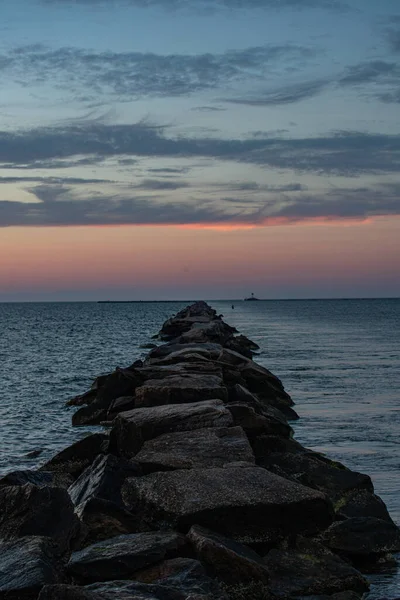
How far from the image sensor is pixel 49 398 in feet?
70.2

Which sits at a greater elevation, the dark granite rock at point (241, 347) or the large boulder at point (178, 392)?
the large boulder at point (178, 392)

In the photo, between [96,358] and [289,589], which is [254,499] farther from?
[96,358]

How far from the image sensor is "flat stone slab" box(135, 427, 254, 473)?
872 centimetres

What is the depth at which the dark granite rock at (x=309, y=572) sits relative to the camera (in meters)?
6.36

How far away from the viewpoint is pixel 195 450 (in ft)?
30.2

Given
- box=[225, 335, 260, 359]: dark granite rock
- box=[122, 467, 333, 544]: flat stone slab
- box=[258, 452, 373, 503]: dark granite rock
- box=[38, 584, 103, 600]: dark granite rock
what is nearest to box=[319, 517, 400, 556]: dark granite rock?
box=[122, 467, 333, 544]: flat stone slab

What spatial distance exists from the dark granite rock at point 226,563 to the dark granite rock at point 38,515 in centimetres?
120

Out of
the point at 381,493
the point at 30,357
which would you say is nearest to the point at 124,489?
the point at 381,493

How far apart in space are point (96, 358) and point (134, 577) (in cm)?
3018

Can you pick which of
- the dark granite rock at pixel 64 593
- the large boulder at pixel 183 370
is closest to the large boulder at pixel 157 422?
the large boulder at pixel 183 370

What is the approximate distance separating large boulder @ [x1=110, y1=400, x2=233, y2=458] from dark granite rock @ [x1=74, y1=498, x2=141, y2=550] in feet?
8.40

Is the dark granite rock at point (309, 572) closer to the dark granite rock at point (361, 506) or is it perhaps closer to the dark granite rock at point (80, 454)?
the dark granite rock at point (361, 506)

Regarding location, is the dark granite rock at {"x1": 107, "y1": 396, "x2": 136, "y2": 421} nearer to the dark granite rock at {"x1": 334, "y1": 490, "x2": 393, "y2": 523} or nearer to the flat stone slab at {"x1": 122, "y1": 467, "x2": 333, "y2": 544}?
the dark granite rock at {"x1": 334, "y1": 490, "x2": 393, "y2": 523}

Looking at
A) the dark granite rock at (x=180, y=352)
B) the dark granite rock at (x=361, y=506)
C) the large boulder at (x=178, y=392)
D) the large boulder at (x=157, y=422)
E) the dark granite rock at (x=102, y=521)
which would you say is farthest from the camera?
the dark granite rock at (x=180, y=352)
